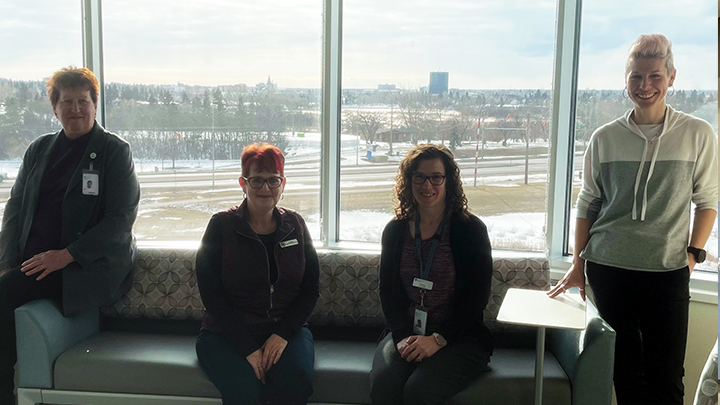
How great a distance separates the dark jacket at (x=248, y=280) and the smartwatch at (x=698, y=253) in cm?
157

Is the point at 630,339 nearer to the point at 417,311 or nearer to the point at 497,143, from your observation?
the point at 417,311

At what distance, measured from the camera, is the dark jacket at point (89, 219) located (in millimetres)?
2957

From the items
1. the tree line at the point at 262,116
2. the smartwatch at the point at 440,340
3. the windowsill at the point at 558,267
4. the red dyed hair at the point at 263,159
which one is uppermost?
the tree line at the point at 262,116

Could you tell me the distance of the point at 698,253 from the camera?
2.44 metres

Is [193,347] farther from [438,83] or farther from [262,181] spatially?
[438,83]

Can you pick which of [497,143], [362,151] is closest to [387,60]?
[362,151]

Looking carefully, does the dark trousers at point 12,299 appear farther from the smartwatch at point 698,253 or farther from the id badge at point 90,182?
the smartwatch at point 698,253

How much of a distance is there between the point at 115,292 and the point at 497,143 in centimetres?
220

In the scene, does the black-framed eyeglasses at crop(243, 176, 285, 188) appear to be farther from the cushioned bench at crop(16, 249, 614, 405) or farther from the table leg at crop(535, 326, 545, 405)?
the table leg at crop(535, 326, 545, 405)

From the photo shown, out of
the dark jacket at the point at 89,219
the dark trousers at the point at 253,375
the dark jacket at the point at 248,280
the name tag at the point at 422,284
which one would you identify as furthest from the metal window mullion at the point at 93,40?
the name tag at the point at 422,284

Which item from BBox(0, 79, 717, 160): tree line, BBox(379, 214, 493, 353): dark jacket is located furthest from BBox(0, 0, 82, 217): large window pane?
BBox(379, 214, 493, 353): dark jacket

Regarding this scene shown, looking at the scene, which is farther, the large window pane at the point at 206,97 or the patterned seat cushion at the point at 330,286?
the large window pane at the point at 206,97

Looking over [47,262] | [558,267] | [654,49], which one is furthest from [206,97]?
[654,49]

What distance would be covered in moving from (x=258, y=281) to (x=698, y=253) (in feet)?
5.90
